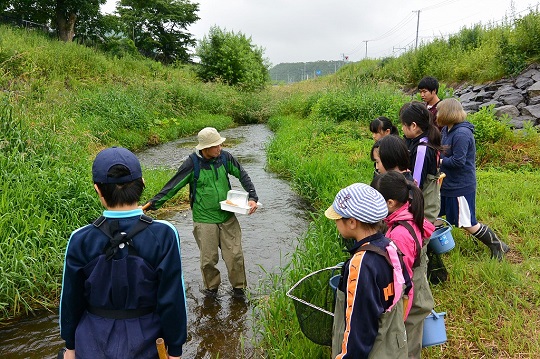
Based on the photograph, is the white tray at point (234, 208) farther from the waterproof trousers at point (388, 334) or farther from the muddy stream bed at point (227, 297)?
the waterproof trousers at point (388, 334)

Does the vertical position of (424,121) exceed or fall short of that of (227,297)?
it exceeds it

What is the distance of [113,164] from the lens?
181cm

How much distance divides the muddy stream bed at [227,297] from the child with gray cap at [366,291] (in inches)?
69.2

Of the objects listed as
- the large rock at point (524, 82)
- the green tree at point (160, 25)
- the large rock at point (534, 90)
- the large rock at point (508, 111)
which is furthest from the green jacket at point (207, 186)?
the green tree at point (160, 25)

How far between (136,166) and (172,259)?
0.46m

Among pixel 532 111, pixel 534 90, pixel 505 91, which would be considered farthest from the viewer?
pixel 505 91

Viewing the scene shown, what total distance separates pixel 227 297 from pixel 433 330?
93.3 inches

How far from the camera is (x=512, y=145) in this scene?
8.05 m

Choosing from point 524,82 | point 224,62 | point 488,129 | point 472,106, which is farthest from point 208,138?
point 224,62

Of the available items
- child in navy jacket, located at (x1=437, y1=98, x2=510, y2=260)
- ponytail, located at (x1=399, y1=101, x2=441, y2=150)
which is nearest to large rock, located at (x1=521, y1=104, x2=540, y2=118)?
child in navy jacket, located at (x1=437, y1=98, x2=510, y2=260)

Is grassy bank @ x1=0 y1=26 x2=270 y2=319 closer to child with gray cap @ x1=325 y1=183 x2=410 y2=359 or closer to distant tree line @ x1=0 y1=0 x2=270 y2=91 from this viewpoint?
child with gray cap @ x1=325 y1=183 x2=410 y2=359

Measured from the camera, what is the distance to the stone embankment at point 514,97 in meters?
9.26

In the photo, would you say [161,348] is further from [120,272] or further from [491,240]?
[491,240]

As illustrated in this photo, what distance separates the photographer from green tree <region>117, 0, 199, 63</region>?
109 ft
